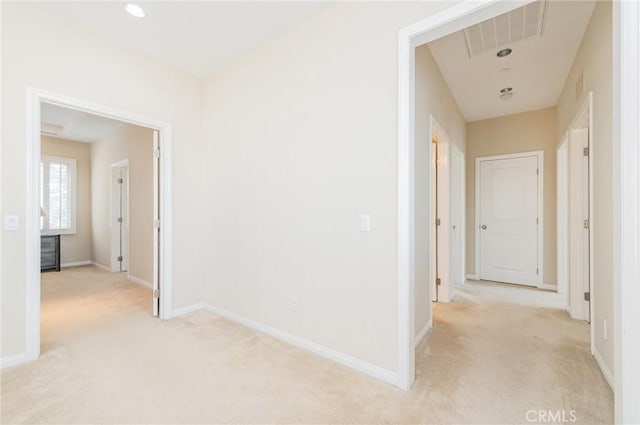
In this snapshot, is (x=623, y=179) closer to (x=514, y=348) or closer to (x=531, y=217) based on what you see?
(x=514, y=348)

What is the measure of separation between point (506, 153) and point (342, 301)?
427cm

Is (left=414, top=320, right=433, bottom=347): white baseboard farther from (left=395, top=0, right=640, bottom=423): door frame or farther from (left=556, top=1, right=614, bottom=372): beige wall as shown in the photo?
(left=395, top=0, right=640, bottom=423): door frame


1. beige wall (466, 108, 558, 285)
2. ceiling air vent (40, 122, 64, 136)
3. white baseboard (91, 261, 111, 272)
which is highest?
ceiling air vent (40, 122, 64, 136)

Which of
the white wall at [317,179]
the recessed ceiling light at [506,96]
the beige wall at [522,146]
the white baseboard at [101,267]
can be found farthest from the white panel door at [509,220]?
the white baseboard at [101,267]

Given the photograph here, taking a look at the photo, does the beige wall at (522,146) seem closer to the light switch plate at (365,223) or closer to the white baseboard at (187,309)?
the light switch plate at (365,223)

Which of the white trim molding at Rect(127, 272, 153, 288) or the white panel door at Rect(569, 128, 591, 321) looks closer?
the white panel door at Rect(569, 128, 591, 321)

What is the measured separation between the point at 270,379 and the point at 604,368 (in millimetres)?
2387

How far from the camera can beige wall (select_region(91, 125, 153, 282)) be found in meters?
4.41

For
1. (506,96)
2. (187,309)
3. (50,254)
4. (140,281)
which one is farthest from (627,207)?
(50,254)

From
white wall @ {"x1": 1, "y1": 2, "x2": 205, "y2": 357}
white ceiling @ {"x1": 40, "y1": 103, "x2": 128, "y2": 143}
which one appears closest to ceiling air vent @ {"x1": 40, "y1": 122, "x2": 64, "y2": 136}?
white ceiling @ {"x1": 40, "y1": 103, "x2": 128, "y2": 143}

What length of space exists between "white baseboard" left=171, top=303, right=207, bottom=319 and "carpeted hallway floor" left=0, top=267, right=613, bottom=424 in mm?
185

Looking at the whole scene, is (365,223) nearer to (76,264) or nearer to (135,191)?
(135,191)

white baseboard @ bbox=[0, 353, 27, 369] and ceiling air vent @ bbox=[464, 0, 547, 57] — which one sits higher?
ceiling air vent @ bbox=[464, 0, 547, 57]
